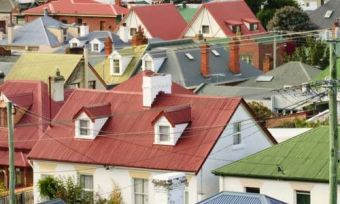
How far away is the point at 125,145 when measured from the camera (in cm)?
4778

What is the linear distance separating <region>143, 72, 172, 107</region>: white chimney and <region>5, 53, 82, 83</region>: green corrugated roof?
23.5 meters

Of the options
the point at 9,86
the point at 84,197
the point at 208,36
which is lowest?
the point at 84,197

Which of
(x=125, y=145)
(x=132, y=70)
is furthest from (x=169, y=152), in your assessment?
(x=132, y=70)

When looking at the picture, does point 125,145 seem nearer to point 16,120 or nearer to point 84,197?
point 84,197

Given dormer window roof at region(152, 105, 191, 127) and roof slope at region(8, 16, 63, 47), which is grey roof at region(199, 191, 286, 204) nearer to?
dormer window roof at region(152, 105, 191, 127)

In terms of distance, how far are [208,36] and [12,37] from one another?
15332 millimetres

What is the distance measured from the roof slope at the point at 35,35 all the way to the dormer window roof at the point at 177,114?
198 ft

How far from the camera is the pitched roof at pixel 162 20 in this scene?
110 meters

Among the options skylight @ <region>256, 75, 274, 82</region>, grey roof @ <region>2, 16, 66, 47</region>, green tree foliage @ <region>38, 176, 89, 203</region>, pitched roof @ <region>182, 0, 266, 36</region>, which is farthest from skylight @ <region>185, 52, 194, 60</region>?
green tree foliage @ <region>38, 176, 89, 203</region>

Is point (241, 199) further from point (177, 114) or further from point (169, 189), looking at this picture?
point (177, 114)

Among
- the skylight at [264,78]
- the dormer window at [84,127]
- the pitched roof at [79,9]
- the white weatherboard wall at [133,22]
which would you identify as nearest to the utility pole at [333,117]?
the dormer window at [84,127]

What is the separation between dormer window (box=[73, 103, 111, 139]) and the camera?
48.8 metres

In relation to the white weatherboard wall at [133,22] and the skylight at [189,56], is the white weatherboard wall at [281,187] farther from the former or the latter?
the white weatherboard wall at [133,22]

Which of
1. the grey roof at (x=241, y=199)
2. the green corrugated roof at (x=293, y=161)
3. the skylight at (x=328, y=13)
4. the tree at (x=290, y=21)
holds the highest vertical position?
the skylight at (x=328, y=13)
